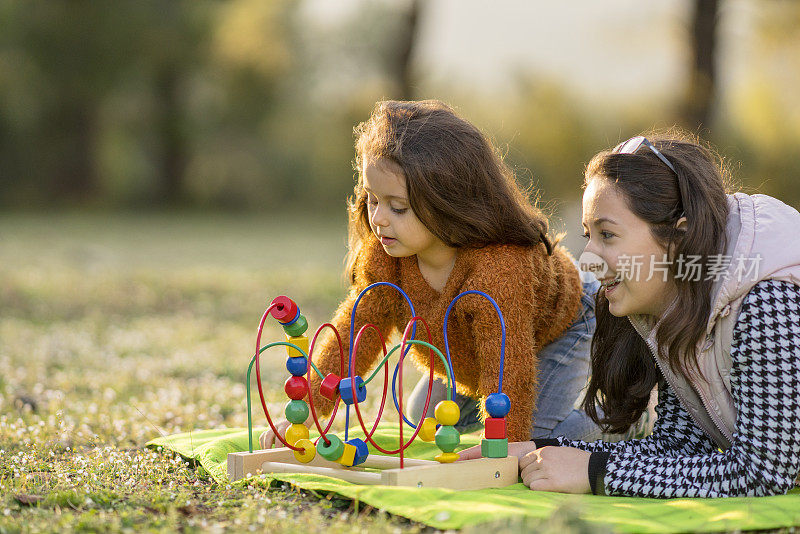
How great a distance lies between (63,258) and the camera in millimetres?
14812

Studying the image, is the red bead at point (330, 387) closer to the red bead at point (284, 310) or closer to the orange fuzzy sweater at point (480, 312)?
the red bead at point (284, 310)

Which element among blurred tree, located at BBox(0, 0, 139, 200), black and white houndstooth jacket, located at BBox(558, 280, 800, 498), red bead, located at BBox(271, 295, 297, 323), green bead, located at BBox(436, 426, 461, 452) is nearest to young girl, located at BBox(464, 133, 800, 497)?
black and white houndstooth jacket, located at BBox(558, 280, 800, 498)

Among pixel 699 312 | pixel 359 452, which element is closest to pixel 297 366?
pixel 359 452

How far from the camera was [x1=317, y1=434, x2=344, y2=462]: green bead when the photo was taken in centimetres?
345

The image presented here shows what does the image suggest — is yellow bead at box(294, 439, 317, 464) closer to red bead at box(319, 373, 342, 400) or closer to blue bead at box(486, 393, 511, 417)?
red bead at box(319, 373, 342, 400)

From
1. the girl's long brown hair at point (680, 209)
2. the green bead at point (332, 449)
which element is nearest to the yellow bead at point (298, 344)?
the green bead at point (332, 449)

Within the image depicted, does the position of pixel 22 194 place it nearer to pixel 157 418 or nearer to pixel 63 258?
pixel 63 258

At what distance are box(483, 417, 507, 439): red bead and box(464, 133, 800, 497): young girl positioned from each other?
19 centimetres

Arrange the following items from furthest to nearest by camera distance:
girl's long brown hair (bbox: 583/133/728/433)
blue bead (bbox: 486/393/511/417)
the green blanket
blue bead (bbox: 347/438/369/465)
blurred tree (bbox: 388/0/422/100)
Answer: blurred tree (bbox: 388/0/422/100) → blue bead (bbox: 347/438/369/465) → blue bead (bbox: 486/393/511/417) → girl's long brown hair (bbox: 583/133/728/433) → the green blanket

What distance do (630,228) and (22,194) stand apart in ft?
92.2

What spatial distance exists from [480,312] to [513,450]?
0.58 metres

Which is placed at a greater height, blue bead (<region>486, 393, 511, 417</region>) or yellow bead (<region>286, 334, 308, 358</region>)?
yellow bead (<region>286, 334, 308, 358</region>)

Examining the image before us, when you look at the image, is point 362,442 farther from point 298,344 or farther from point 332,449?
point 298,344

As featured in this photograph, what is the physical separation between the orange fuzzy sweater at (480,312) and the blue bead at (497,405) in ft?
0.91
